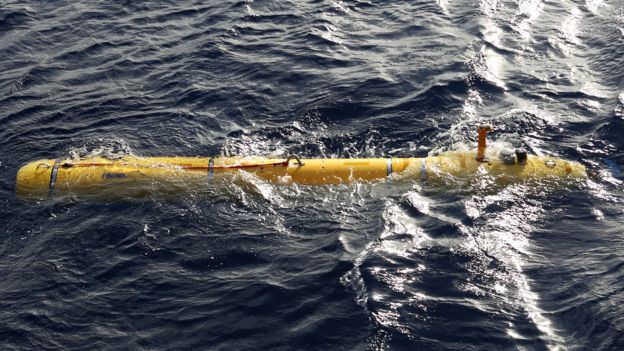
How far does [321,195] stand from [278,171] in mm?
800

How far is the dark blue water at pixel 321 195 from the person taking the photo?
28.6 feet

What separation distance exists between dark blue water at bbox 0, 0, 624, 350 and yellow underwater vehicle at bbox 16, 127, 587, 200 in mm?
265

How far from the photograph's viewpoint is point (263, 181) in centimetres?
1139

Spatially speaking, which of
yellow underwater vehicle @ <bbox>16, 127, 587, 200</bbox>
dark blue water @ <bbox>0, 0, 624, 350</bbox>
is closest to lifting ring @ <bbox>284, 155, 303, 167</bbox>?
yellow underwater vehicle @ <bbox>16, 127, 587, 200</bbox>

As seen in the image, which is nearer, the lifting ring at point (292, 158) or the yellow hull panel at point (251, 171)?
the yellow hull panel at point (251, 171)

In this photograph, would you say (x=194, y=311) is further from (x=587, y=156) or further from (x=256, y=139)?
(x=587, y=156)

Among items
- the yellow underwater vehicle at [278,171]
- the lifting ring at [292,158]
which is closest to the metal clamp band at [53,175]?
the yellow underwater vehicle at [278,171]

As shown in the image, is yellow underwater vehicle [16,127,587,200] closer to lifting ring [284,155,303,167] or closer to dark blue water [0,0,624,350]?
lifting ring [284,155,303,167]

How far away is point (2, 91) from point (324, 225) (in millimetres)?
8163

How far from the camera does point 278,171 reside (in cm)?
1145

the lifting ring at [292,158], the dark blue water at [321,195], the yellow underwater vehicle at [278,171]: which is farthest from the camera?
the lifting ring at [292,158]

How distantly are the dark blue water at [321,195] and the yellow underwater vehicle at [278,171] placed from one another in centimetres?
26

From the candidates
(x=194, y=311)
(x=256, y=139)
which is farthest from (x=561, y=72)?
(x=194, y=311)

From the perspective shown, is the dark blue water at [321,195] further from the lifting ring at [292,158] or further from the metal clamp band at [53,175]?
the lifting ring at [292,158]
